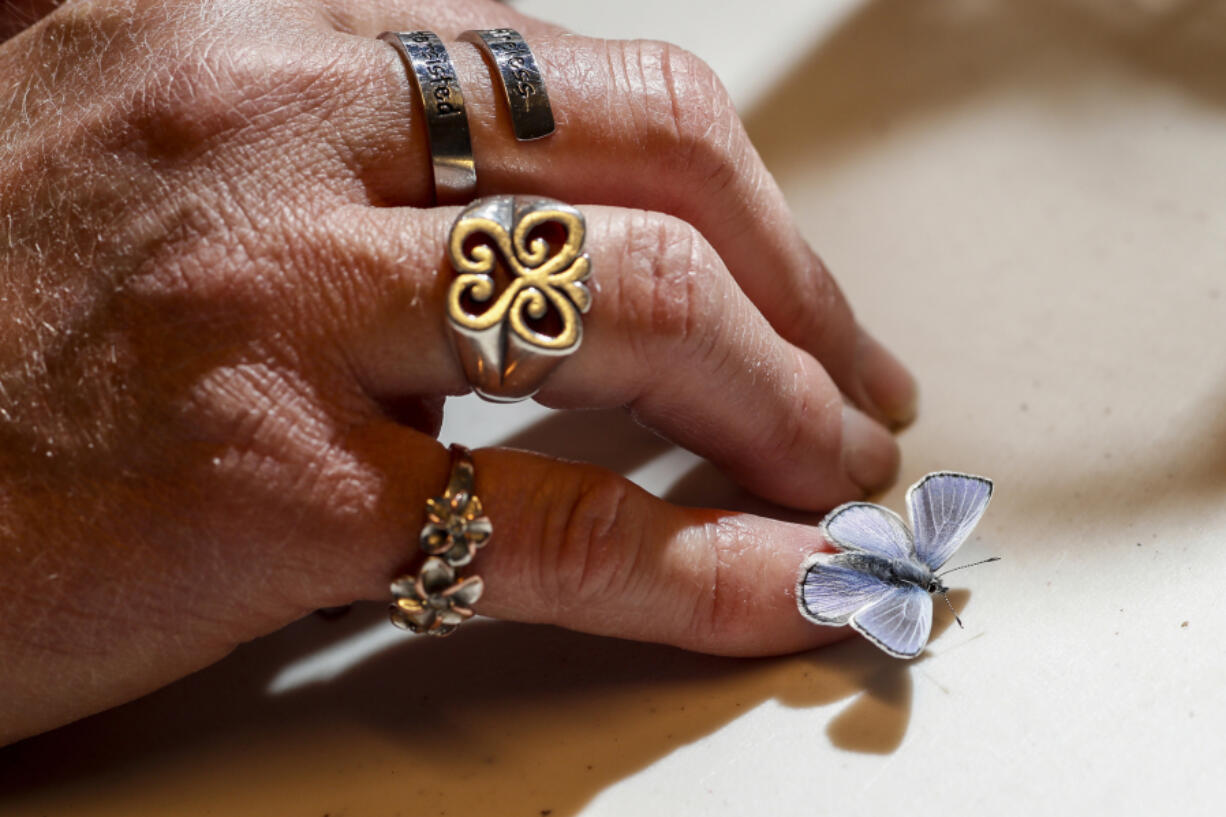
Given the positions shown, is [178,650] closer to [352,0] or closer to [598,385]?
[598,385]

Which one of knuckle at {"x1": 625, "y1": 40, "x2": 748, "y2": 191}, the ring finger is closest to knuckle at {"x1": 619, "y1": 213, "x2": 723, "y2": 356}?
the ring finger

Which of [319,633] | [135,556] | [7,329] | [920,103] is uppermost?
[920,103]

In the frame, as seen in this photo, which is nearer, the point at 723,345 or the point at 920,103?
the point at 723,345

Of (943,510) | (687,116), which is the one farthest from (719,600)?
(687,116)

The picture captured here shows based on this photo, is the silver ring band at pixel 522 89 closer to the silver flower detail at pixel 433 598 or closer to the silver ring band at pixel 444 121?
the silver ring band at pixel 444 121

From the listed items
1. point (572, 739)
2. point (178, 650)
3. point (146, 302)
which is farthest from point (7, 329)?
point (572, 739)

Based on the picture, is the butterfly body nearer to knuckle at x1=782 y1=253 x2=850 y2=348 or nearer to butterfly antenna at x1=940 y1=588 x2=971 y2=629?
butterfly antenna at x1=940 y1=588 x2=971 y2=629
